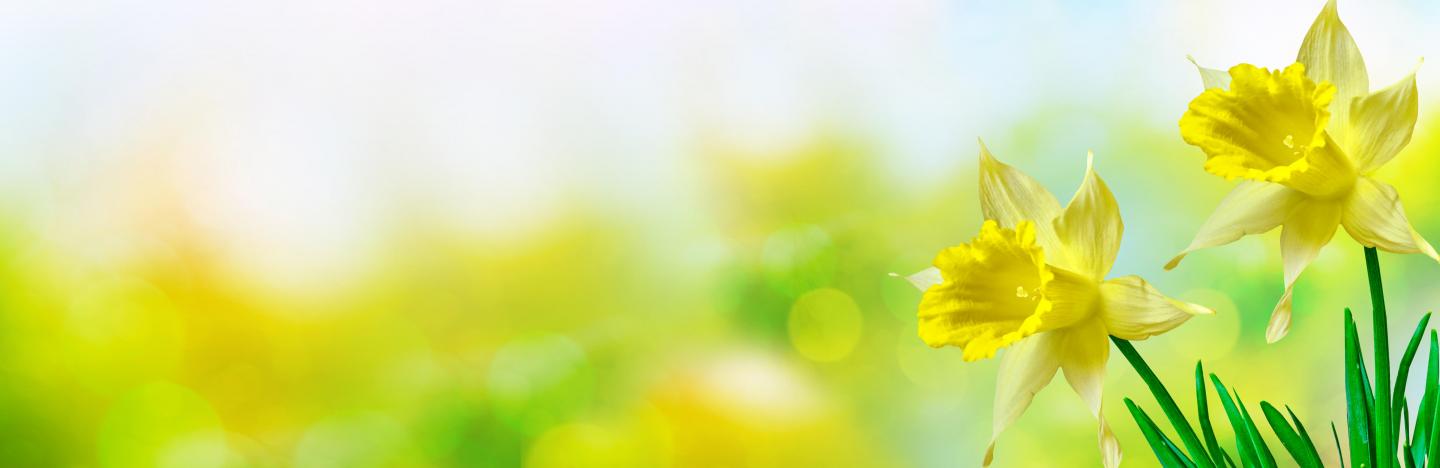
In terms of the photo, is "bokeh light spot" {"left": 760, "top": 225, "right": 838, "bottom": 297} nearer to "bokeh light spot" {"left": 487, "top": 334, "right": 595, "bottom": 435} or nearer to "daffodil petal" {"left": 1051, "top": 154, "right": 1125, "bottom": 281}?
"bokeh light spot" {"left": 487, "top": 334, "right": 595, "bottom": 435}

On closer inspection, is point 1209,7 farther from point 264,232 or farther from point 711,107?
point 264,232

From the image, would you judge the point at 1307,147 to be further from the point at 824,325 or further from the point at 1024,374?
the point at 824,325

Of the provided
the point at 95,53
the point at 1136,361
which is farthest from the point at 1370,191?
the point at 95,53

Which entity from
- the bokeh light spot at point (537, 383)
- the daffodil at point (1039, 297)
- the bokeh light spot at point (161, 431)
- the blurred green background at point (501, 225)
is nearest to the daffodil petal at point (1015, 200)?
the daffodil at point (1039, 297)

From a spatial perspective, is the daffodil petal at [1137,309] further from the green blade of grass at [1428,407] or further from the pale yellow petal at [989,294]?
the green blade of grass at [1428,407]

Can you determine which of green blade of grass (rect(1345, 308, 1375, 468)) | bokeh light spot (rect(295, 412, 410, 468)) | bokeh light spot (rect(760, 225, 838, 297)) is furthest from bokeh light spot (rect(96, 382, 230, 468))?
green blade of grass (rect(1345, 308, 1375, 468))
